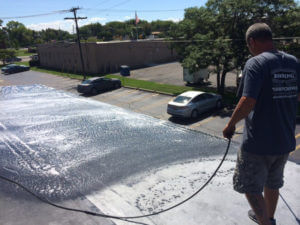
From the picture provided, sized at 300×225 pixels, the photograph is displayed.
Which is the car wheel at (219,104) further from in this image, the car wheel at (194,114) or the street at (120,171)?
the street at (120,171)

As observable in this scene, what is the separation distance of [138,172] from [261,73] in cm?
282

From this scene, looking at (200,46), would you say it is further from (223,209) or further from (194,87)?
(223,209)

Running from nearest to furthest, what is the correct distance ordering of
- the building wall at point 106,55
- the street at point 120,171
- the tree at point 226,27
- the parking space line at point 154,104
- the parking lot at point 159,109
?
the street at point 120,171 < the parking lot at point 159,109 < the tree at point 226,27 < the parking space line at point 154,104 < the building wall at point 106,55

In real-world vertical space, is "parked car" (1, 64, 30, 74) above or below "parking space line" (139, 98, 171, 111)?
above

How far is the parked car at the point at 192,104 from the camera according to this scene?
46.7 feet

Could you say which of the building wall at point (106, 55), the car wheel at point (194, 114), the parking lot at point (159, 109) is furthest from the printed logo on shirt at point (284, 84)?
the building wall at point (106, 55)

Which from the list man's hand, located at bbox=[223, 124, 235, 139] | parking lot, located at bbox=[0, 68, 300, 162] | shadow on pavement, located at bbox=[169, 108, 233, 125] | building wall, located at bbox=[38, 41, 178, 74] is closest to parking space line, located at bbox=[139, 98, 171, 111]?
parking lot, located at bbox=[0, 68, 300, 162]

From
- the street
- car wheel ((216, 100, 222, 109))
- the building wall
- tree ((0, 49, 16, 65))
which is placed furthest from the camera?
tree ((0, 49, 16, 65))

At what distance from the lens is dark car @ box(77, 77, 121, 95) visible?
22675mm

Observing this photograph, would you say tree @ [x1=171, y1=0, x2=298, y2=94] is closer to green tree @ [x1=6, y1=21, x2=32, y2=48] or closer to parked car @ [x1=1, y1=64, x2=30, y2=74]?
parked car @ [x1=1, y1=64, x2=30, y2=74]

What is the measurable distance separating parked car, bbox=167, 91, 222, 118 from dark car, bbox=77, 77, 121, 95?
10289 millimetres

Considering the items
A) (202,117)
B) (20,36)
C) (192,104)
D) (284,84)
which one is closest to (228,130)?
(284,84)

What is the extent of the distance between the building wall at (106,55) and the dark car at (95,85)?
11184 mm

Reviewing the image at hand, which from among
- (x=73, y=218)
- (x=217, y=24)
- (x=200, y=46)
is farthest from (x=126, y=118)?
(x=217, y=24)
